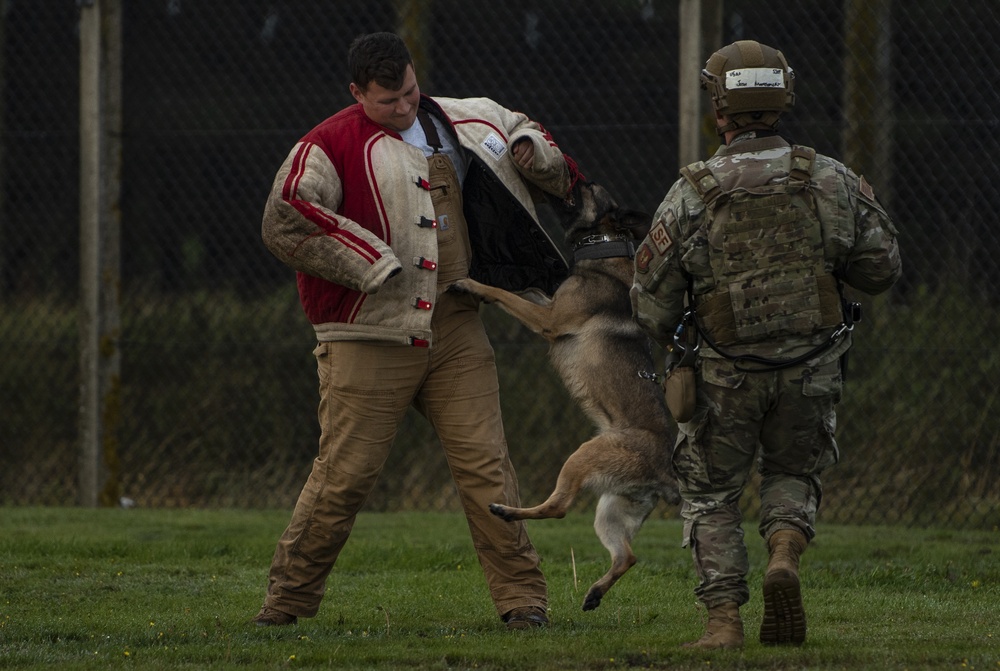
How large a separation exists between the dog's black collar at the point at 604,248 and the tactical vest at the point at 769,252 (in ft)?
4.91

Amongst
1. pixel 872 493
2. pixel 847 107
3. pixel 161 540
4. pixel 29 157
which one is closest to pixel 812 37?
pixel 847 107

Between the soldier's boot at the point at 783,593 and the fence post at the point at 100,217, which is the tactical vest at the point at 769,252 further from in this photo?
the fence post at the point at 100,217

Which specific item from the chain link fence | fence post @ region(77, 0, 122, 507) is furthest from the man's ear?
fence post @ region(77, 0, 122, 507)

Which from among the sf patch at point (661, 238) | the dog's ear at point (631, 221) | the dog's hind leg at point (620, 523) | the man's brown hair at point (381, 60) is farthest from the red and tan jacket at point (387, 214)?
the dog's hind leg at point (620, 523)

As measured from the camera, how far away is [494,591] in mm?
4570

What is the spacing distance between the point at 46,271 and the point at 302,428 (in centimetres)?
235

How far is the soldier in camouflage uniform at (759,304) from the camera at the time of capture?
3.67 meters

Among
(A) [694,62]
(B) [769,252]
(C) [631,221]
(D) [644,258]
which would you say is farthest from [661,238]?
(A) [694,62]

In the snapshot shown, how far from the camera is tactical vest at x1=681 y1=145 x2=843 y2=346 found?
144 inches

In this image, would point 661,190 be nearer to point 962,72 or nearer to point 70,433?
point 962,72

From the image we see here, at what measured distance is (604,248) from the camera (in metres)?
5.23

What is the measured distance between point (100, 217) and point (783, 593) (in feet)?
17.9

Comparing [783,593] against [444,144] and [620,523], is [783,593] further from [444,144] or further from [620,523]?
[444,144]

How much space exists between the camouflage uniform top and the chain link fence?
3556 millimetres
